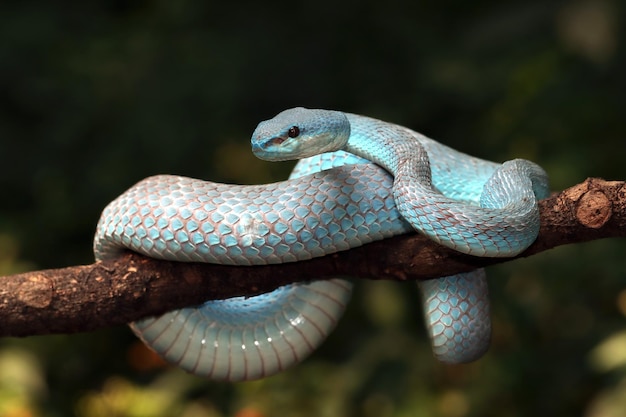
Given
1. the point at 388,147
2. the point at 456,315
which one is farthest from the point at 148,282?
the point at 456,315

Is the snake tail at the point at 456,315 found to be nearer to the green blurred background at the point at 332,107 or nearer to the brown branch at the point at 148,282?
the brown branch at the point at 148,282

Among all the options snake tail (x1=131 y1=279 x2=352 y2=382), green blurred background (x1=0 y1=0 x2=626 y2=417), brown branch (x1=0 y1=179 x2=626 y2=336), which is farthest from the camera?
green blurred background (x1=0 y1=0 x2=626 y2=417)

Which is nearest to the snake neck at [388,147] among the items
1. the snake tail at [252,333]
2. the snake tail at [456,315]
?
the snake tail at [456,315]

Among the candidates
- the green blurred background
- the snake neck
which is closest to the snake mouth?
the snake neck

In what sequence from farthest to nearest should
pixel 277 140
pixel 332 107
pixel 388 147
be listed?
pixel 332 107, pixel 388 147, pixel 277 140

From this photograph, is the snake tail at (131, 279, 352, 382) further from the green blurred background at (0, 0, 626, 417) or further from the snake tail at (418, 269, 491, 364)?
the green blurred background at (0, 0, 626, 417)

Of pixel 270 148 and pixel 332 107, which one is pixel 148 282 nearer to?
pixel 270 148

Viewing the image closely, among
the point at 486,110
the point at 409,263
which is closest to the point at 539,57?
the point at 486,110
